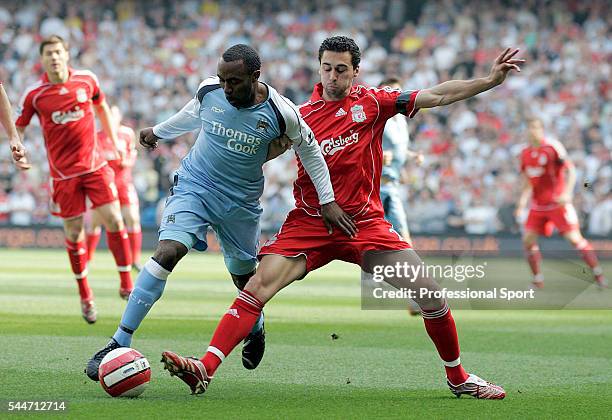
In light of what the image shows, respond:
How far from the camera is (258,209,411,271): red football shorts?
22.0 feet

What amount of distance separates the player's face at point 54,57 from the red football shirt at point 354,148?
452 cm

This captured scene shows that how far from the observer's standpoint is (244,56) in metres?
6.35

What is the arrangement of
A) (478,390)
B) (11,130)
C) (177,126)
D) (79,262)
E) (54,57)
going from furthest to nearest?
(79,262)
(54,57)
(11,130)
(177,126)
(478,390)

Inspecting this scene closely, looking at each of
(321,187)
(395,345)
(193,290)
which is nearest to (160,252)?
(321,187)

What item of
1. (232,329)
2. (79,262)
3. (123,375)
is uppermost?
(232,329)

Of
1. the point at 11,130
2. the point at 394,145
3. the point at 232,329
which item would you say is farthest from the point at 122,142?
the point at 232,329

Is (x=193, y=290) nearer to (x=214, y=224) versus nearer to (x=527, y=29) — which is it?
(x=214, y=224)

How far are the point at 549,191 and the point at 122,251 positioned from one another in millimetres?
7864

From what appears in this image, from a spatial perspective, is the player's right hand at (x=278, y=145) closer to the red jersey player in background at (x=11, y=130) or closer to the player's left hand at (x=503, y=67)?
the player's left hand at (x=503, y=67)

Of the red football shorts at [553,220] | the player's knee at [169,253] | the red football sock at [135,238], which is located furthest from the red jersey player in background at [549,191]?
the player's knee at [169,253]

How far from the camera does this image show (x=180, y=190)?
6902mm

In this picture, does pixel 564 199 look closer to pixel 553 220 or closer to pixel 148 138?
pixel 553 220

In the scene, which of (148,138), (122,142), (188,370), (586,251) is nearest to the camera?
(188,370)

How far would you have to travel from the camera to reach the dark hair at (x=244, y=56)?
20.8ft
